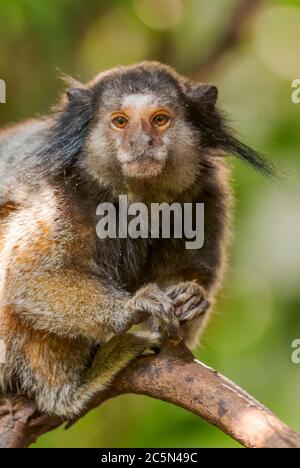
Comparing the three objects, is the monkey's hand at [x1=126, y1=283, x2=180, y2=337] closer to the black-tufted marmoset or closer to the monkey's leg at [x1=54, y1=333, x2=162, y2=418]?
the black-tufted marmoset

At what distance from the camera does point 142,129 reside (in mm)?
4887

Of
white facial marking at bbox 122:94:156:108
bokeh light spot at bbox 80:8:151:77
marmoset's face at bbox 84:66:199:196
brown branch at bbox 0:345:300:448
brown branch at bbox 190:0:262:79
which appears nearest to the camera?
brown branch at bbox 0:345:300:448

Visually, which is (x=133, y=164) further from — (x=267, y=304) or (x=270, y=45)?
(x=270, y=45)

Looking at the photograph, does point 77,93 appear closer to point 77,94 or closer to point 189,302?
point 77,94

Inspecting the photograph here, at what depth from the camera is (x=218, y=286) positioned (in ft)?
18.6

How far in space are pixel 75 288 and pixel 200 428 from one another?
2.72 meters

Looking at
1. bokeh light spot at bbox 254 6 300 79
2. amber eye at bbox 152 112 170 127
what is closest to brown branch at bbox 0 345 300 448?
amber eye at bbox 152 112 170 127

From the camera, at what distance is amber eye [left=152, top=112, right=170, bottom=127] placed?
5031mm

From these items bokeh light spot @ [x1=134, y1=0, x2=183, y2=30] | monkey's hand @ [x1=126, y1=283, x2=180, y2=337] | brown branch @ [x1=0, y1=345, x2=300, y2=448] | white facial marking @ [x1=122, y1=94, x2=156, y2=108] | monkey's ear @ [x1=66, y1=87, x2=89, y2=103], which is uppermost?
bokeh light spot @ [x1=134, y1=0, x2=183, y2=30]

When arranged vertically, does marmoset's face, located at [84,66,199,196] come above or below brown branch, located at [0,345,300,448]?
above

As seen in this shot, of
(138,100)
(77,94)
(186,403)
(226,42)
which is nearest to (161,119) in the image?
(138,100)

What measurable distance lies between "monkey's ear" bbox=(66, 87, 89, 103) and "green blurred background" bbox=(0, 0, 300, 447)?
2.24 meters

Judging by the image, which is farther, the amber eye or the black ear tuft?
the black ear tuft

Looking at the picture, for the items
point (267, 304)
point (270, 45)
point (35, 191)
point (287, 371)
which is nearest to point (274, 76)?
point (270, 45)
